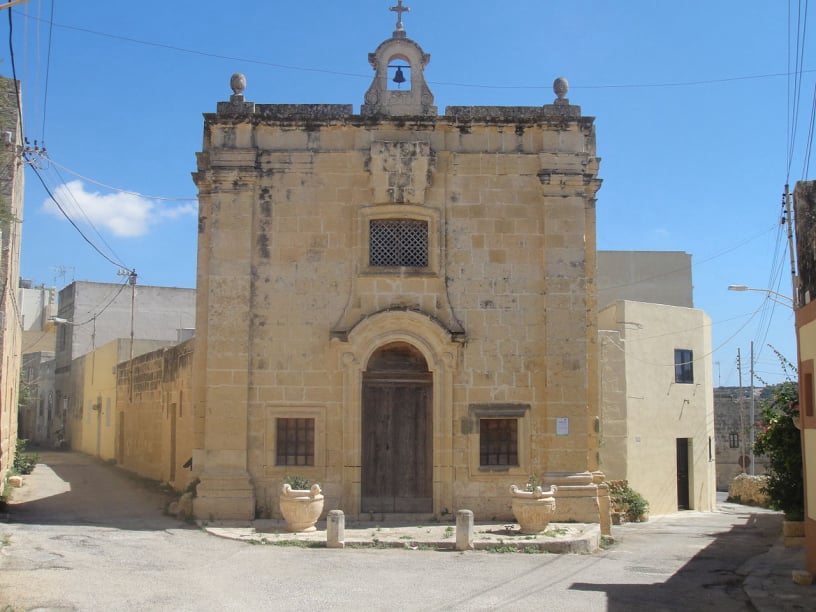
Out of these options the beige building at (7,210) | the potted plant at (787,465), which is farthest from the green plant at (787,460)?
the beige building at (7,210)

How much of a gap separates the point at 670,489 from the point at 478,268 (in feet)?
33.8

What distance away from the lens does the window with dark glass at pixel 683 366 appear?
75.4 feet

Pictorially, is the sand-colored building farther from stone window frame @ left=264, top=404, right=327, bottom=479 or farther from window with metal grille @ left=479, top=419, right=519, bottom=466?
stone window frame @ left=264, top=404, right=327, bottom=479

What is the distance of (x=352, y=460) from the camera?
570 inches

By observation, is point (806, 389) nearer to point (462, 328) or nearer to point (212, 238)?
point (462, 328)

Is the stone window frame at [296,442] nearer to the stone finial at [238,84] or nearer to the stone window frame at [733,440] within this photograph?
the stone finial at [238,84]

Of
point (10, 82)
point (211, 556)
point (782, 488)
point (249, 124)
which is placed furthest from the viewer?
point (10, 82)

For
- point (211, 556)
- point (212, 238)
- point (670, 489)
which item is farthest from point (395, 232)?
point (670, 489)

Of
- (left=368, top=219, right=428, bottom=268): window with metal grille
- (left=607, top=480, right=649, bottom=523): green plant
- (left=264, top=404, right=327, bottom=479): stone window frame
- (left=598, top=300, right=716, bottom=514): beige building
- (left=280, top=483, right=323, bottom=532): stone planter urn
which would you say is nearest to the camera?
(left=280, top=483, right=323, bottom=532): stone planter urn

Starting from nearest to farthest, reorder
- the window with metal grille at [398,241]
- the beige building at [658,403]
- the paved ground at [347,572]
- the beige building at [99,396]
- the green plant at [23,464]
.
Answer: the paved ground at [347,572]
the window with metal grille at [398,241]
the beige building at [658,403]
the green plant at [23,464]
the beige building at [99,396]

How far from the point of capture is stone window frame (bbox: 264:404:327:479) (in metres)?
14.5

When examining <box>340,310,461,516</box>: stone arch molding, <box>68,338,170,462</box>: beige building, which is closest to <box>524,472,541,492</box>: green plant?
<box>340,310,461,516</box>: stone arch molding

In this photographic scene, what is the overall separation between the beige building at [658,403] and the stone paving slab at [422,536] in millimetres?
6020

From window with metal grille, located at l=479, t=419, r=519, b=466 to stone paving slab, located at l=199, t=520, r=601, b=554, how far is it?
3.60 feet
